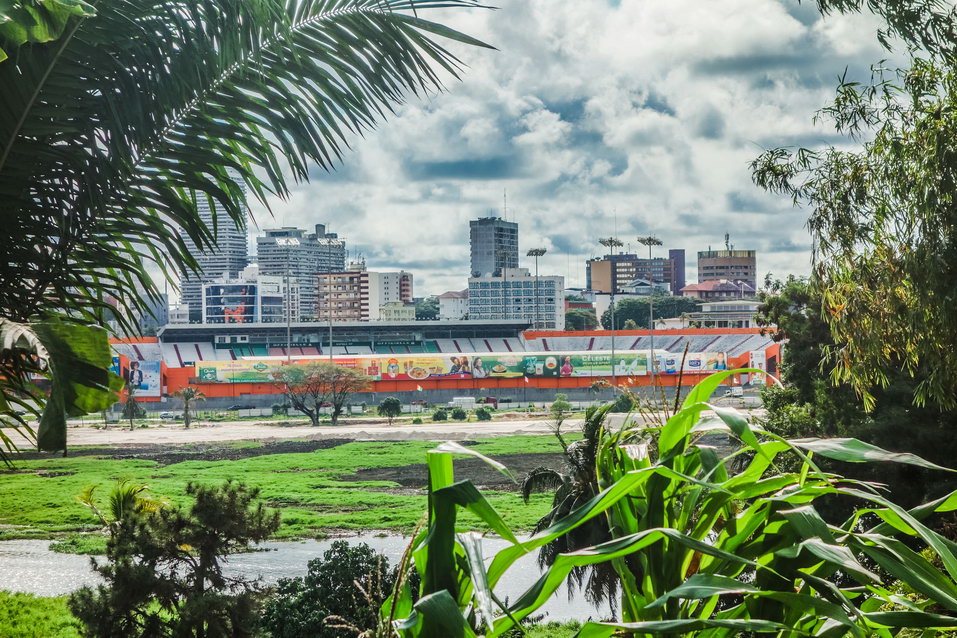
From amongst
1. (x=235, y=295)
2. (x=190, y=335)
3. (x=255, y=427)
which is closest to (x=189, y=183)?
(x=255, y=427)

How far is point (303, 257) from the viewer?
13212 centimetres

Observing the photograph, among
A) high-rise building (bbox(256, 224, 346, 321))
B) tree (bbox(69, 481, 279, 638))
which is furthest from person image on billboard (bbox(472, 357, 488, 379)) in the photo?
high-rise building (bbox(256, 224, 346, 321))

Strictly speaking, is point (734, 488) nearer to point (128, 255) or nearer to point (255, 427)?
point (128, 255)

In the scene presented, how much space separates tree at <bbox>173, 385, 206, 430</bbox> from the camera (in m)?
33.9

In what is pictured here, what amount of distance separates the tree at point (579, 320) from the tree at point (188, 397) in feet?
151

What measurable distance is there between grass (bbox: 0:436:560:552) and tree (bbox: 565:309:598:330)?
5365cm

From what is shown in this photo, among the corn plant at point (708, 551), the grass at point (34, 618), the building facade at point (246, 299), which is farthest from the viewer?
the building facade at point (246, 299)

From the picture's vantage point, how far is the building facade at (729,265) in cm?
11994

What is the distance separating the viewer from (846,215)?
6680 mm

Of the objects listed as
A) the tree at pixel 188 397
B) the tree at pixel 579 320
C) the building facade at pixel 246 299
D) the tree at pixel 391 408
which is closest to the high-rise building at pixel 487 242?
the building facade at pixel 246 299

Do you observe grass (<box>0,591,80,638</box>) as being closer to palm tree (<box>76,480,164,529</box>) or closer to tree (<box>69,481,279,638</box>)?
palm tree (<box>76,480,164,529</box>)

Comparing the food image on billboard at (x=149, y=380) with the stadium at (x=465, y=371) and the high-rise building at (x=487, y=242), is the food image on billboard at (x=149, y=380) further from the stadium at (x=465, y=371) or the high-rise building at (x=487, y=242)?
the high-rise building at (x=487, y=242)

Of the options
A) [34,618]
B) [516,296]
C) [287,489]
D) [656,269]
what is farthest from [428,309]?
[34,618]

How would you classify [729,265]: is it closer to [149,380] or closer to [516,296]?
[516,296]
